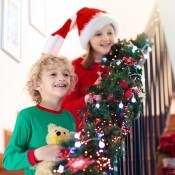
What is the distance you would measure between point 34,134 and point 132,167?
2.26 feet

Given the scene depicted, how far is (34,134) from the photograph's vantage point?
5.16 ft

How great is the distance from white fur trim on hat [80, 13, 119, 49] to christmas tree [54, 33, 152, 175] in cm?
15

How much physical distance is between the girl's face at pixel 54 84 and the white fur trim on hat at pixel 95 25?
43 centimetres

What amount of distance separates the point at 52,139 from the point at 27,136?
0.09 metres

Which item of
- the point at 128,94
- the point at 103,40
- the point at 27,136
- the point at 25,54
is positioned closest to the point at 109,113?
the point at 128,94

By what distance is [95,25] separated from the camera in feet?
6.73

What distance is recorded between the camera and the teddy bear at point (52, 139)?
4.99ft

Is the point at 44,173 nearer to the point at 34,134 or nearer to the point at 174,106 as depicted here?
the point at 34,134

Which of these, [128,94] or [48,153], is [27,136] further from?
[128,94]

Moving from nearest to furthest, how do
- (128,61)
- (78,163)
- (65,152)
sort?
(78,163)
(65,152)
(128,61)

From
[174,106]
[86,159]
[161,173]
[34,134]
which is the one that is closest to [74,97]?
[34,134]

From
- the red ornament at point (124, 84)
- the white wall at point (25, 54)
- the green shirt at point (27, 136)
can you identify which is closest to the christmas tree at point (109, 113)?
the red ornament at point (124, 84)

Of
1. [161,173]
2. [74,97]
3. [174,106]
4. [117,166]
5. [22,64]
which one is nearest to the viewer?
[117,166]

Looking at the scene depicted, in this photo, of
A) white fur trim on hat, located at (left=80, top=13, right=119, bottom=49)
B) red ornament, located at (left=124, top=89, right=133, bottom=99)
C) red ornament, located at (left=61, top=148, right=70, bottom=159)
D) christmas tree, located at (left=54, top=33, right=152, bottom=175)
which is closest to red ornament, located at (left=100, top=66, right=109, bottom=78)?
christmas tree, located at (left=54, top=33, right=152, bottom=175)
